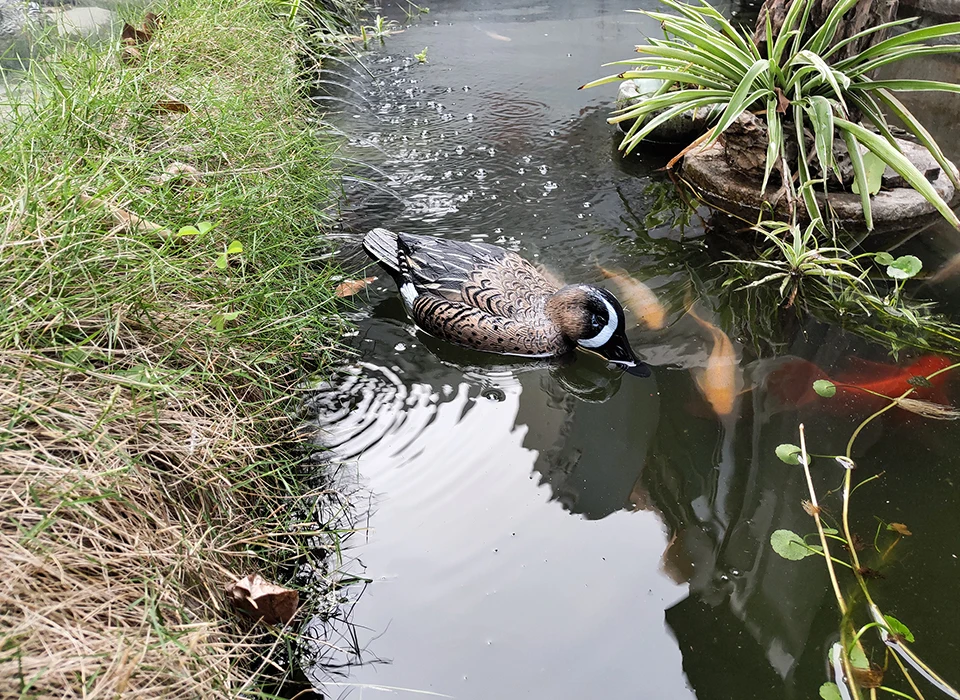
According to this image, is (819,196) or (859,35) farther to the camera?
(819,196)

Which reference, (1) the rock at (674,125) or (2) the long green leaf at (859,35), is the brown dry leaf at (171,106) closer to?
(1) the rock at (674,125)

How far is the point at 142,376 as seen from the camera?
2.32 meters

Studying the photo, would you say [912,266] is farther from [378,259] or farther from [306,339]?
[306,339]

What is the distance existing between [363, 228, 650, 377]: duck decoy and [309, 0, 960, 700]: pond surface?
0.33 ft

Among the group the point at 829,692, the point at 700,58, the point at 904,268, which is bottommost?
the point at 829,692

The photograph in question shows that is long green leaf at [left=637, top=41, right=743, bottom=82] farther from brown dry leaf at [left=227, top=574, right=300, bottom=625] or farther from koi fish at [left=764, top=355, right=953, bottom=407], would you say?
brown dry leaf at [left=227, top=574, right=300, bottom=625]

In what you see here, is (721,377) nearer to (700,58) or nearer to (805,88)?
(805,88)

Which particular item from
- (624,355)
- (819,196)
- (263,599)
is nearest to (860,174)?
(819,196)

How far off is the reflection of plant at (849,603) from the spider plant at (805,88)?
5.44 ft

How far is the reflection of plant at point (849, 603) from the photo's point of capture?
7.01ft

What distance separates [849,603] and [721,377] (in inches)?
47.9

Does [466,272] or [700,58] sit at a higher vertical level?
[700,58]

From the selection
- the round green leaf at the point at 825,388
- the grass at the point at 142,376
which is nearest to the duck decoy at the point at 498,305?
the grass at the point at 142,376

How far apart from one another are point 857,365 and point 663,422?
0.98 metres
